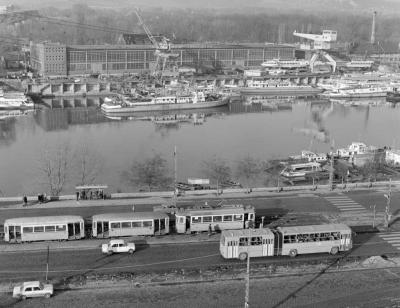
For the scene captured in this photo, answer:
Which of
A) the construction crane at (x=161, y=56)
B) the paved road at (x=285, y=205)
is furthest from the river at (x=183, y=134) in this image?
the construction crane at (x=161, y=56)

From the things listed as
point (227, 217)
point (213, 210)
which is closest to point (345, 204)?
point (227, 217)

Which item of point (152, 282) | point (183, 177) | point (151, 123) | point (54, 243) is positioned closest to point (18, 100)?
point (151, 123)

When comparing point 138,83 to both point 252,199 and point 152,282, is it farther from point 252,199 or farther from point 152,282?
point 152,282

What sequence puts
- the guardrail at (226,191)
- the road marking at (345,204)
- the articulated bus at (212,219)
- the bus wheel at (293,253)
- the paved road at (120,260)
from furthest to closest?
the guardrail at (226,191) < the road marking at (345,204) < the articulated bus at (212,219) < the bus wheel at (293,253) < the paved road at (120,260)

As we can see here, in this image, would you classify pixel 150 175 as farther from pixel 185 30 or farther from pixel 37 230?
pixel 185 30

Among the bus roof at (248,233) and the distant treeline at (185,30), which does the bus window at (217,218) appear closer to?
the bus roof at (248,233)
